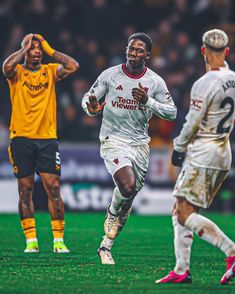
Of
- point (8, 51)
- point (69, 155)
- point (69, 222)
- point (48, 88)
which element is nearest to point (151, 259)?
point (48, 88)

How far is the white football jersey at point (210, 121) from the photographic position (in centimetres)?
873

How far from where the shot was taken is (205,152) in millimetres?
8867

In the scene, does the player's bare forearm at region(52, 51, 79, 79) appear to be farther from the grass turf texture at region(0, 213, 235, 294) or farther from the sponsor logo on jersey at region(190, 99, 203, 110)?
the sponsor logo on jersey at region(190, 99, 203, 110)

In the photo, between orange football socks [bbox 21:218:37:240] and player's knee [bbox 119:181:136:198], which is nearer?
player's knee [bbox 119:181:136:198]

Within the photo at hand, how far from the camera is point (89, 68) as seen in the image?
2038 centimetres

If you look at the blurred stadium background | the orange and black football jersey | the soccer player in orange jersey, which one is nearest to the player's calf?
the soccer player in orange jersey

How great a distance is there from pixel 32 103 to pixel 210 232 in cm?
417

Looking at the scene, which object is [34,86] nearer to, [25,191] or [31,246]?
[25,191]

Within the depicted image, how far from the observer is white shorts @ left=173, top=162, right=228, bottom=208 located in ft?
29.0

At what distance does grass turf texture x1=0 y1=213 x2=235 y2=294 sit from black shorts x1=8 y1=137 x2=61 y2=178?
953mm

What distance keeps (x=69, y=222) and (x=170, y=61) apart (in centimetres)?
528

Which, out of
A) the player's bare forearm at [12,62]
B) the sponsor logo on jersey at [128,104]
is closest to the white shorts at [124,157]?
the sponsor logo on jersey at [128,104]

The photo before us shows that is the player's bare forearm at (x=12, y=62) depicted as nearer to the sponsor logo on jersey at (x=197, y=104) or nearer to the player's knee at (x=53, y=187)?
the player's knee at (x=53, y=187)

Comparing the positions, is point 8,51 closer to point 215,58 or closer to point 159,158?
point 159,158
